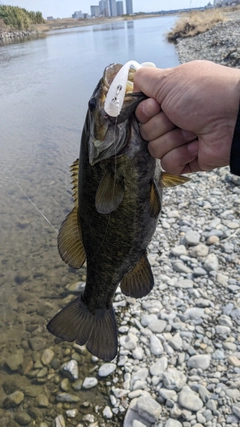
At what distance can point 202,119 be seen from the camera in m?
1.94

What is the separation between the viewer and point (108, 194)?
2.11 m

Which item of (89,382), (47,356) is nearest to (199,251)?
(89,382)

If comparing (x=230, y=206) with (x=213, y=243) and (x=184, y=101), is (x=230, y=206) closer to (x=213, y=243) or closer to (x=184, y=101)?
(x=213, y=243)

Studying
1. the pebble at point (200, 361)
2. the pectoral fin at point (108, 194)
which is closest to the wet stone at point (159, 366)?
the pebble at point (200, 361)

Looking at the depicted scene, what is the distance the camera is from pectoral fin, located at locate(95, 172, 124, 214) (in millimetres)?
2094

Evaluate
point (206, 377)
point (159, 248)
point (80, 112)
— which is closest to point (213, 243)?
point (159, 248)

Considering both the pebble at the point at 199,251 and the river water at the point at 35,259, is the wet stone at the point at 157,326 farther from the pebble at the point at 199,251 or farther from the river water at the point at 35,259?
→ the pebble at the point at 199,251

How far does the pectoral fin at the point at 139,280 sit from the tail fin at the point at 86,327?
341 millimetres

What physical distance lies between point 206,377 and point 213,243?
2050mm

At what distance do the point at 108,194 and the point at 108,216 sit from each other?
0.79 ft

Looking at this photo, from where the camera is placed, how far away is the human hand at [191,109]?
185 centimetres

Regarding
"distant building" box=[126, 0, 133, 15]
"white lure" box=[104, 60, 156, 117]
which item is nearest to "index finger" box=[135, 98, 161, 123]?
"white lure" box=[104, 60, 156, 117]

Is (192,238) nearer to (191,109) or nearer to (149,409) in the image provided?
(149,409)

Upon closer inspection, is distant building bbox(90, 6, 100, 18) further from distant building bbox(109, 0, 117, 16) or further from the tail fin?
the tail fin
